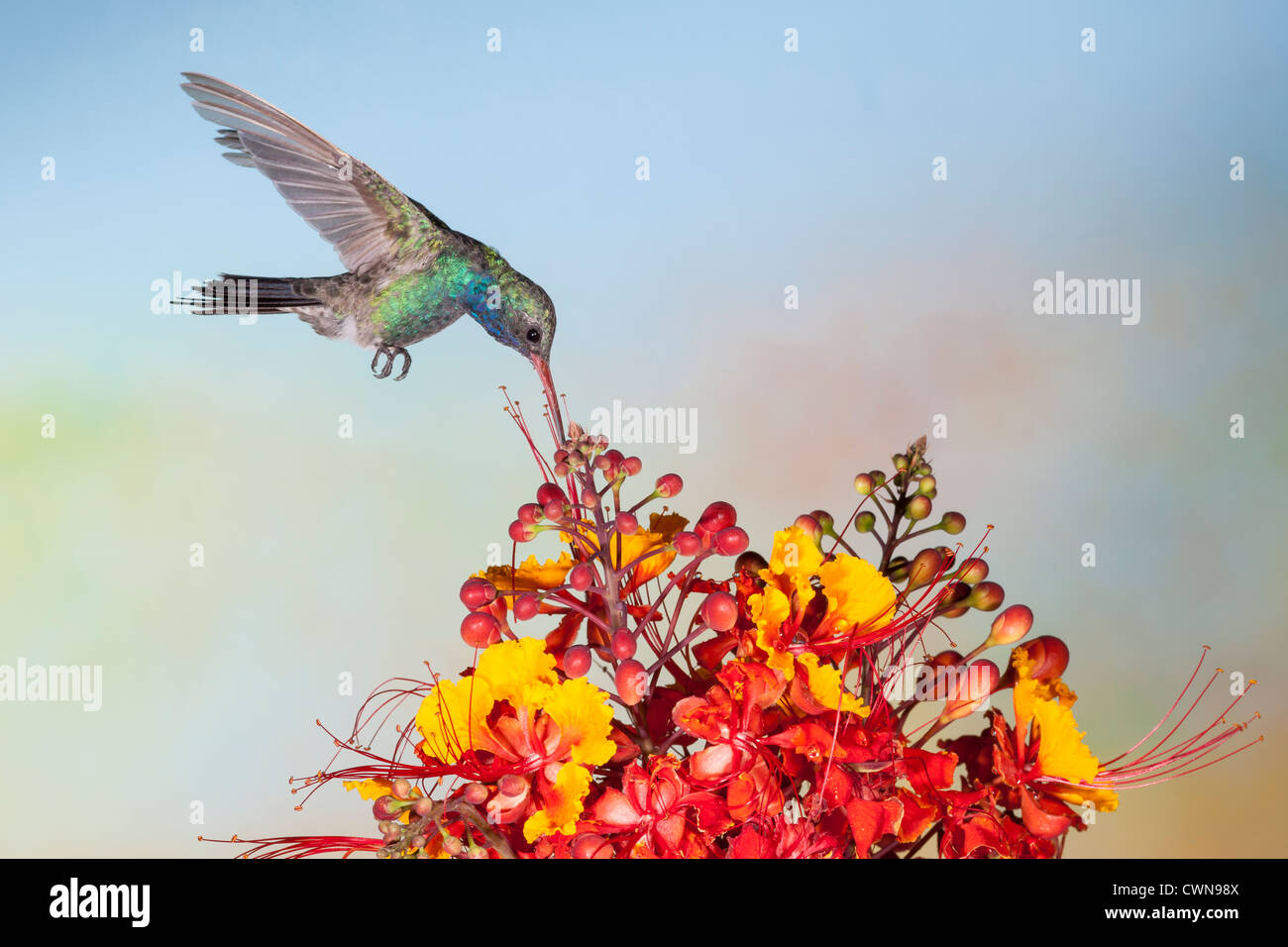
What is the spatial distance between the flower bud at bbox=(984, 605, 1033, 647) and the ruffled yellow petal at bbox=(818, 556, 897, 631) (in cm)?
10

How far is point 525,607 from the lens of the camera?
0.60 metres

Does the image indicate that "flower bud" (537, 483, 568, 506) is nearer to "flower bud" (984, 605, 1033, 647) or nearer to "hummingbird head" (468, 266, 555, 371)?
"flower bud" (984, 605, 1033, 647)

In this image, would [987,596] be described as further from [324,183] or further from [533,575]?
[324,183]

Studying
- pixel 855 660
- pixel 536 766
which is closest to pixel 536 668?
pixel 536 766

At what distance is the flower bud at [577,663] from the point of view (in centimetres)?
58

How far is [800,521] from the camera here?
2.21 feet

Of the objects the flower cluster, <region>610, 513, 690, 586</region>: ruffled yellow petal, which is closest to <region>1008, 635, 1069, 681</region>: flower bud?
the flower cluster

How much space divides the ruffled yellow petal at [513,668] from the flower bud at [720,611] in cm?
10

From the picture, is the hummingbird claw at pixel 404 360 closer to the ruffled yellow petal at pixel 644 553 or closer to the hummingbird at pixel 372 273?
the hummingbird at pixel 372 273

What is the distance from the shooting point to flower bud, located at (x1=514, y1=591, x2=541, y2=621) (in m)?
0.60

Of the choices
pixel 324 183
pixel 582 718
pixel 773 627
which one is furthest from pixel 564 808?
pixel 324 183

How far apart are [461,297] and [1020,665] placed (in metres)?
0.76

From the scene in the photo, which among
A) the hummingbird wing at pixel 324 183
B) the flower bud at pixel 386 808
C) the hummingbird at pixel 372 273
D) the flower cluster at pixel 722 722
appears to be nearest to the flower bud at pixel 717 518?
the flower cluster at pixel 722 722
